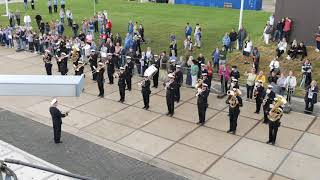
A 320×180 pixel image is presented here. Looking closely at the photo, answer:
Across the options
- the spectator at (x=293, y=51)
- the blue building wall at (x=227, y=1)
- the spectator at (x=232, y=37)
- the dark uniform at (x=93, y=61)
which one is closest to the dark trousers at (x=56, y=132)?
the dark uniform at (x=93, y=61)

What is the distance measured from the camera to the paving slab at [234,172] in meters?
11.5

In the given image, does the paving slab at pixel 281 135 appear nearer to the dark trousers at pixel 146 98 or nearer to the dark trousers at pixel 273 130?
the dark trousers at pixel 273 130

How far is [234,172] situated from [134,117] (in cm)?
511

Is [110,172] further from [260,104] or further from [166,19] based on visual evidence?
[166,19]

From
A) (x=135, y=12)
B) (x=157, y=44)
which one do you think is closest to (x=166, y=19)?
(x=135, y=12)

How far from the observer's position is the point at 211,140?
541 inches

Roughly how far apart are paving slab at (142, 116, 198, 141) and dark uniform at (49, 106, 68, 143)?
297cm

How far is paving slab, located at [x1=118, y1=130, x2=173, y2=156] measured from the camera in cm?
1308

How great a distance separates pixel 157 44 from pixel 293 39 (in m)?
8.37

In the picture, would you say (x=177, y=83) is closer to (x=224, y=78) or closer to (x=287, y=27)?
(x=224, y=78)

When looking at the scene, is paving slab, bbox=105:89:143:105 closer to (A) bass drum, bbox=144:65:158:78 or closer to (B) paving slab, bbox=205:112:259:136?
(A) bass drum, bbox=144:65:158:78

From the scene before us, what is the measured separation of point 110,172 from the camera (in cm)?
1166

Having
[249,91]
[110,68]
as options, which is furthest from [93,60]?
[249,91]

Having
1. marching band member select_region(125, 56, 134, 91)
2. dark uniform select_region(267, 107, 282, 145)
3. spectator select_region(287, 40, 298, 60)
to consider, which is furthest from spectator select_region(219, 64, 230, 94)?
spectator select_region(287, 40, 298, 60)
